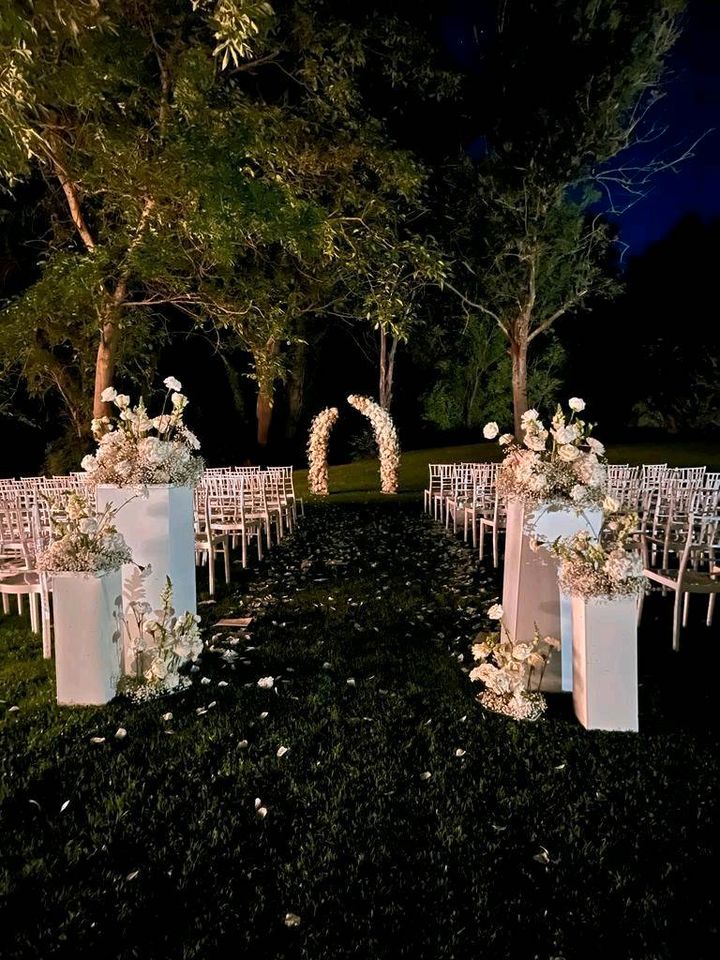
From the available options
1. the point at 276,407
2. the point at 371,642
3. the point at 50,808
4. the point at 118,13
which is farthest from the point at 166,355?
the point at 50,808

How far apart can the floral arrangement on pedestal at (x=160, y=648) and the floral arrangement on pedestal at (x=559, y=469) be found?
244cm

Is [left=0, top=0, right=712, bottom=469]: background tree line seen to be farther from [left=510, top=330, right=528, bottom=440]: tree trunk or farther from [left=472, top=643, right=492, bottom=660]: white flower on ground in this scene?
[left=472, top=643, right=492, bottom=660]: white flower on ground

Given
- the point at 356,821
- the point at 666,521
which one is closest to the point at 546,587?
the point at 356,821

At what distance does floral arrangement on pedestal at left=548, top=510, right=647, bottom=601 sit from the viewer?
4.08 metres

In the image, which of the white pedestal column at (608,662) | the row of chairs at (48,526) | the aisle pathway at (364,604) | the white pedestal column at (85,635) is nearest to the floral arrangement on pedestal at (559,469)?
the white pedestal column at (608,662)

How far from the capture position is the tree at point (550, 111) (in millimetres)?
20406

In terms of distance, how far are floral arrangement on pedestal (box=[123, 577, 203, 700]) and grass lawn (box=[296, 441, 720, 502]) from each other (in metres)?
14.1

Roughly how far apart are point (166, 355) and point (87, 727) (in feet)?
101

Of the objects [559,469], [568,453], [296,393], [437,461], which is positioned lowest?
[437,461]

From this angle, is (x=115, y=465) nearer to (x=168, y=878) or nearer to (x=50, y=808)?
(x=50, y=808)

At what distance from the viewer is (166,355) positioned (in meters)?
33.2

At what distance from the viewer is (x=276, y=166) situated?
37.6ft

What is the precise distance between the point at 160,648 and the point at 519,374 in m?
22.3

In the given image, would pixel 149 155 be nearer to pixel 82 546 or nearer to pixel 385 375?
pixel 82 546
